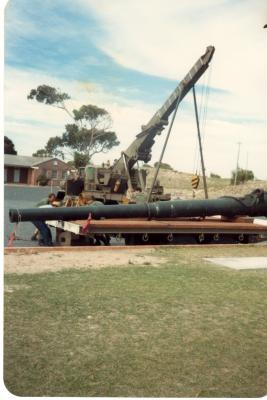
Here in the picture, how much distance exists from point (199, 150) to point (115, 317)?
3.04 metres

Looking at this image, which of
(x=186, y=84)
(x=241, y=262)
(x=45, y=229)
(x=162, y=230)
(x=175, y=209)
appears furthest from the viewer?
(x=45, y=229)

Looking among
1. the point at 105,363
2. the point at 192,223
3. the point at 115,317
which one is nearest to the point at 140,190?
the point at 192,223

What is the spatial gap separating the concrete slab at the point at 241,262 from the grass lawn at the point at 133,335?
45.3 inches

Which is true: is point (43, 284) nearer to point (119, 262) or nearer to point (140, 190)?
point (119, 262)

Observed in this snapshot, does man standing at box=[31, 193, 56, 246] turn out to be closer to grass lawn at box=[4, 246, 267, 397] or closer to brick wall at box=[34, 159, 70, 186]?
brick wall at box=[34, 159, 70, 186]

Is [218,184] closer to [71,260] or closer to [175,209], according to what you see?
[175,209]

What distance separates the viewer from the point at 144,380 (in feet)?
13.5

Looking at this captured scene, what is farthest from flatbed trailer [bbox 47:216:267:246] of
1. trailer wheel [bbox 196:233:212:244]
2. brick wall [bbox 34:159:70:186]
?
brick wall [bbox 34:159:70:186]

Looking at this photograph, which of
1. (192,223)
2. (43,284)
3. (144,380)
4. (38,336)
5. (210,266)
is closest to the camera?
(144,380)

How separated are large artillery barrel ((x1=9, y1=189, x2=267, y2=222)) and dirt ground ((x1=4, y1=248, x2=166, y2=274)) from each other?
1.16 meters

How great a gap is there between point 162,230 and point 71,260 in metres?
3.16

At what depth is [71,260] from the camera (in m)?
8.12

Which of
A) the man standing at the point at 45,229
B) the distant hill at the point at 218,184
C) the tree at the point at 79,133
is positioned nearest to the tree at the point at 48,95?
the tree at the point at 79,133

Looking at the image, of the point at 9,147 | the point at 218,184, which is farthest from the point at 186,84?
the point at 9,147
